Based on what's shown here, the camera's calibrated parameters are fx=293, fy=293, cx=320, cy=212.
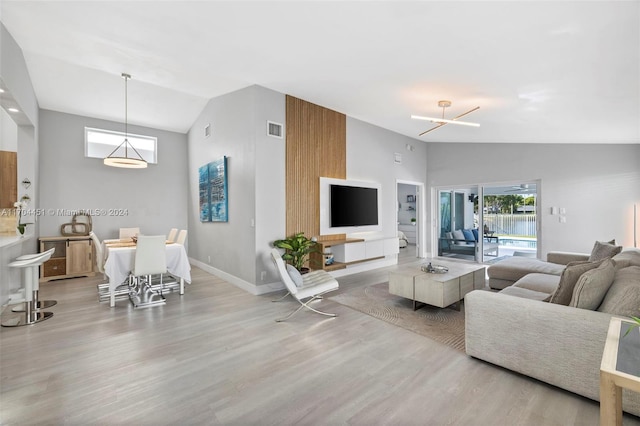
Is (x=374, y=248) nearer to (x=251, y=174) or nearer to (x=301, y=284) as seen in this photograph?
(x=301, y=284)

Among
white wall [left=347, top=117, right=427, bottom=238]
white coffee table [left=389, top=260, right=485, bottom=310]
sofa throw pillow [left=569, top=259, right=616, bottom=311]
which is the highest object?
white wall [left=347, top=117, right=427, bottom=238]

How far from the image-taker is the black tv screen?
5613mm

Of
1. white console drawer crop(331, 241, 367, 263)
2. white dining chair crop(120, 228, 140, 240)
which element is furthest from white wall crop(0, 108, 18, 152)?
white console drawer crop(331, 241, 367, 263)

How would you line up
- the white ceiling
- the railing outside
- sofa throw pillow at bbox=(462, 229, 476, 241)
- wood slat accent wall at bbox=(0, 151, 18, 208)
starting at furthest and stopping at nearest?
sofa throw pillow at bbox=(462, 229, 476, 241) < the railing outside < wood slat accent wall at bbox=(0, 151, 18, 208) < the white ceiling

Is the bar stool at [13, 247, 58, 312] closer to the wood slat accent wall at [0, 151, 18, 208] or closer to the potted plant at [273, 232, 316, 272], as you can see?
the wood slat accent wall at [0, 151, 18, 208]

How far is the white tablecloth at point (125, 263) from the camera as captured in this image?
4.00 m

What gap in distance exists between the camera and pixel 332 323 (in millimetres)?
3328

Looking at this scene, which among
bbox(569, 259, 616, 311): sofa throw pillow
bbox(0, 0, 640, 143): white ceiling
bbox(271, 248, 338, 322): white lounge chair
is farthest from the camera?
bbox(271, 248, 338, 322): white lounge chair

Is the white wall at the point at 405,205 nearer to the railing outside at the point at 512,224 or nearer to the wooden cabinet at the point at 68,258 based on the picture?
the railing outside at the point at 512,224

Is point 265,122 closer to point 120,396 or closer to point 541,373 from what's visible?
point 120,396

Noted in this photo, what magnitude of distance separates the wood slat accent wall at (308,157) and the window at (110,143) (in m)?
4.00

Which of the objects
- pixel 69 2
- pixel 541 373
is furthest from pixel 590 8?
pixel 69 2

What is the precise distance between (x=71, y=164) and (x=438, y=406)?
755cm

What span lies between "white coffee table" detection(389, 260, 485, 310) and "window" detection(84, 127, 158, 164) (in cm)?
624
